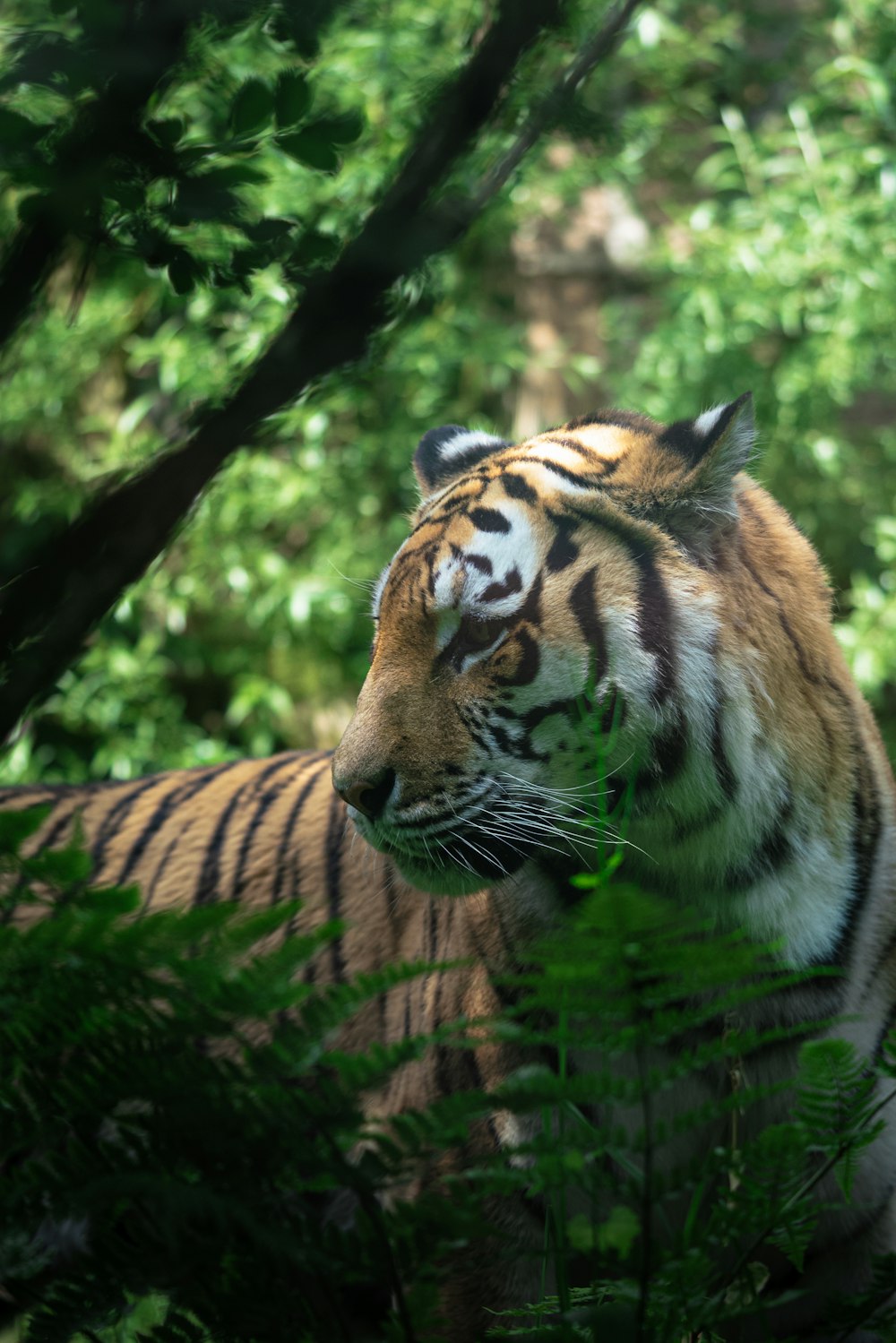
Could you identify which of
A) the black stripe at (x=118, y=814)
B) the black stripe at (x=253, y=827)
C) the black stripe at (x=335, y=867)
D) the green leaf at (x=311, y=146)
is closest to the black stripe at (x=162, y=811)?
the black stripe at (x=118, y=814)

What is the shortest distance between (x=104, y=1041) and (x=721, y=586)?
1.14m

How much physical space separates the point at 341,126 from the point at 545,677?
81 centimetres

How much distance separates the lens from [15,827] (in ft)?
2.65

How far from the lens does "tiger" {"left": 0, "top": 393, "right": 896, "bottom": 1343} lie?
1678 mm

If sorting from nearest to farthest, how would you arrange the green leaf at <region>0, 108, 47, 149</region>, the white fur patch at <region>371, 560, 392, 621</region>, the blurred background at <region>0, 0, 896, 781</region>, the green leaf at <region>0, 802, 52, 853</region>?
1. the green leaf at <region>0, 802, 52, 853</region>
2. the green leaf at <region>0, 108, 47, 149</region>
3. the white fur patch at <region>371, 560, 392, 621</region>
4. the blurred background at <region>0, 0, 896, 781</region>

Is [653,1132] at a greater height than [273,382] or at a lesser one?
lesser

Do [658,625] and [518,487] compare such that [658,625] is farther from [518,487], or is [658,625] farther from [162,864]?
[162,864]

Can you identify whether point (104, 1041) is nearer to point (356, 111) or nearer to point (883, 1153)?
point (356, 111)

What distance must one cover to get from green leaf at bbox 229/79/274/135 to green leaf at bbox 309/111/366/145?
2.0 inches

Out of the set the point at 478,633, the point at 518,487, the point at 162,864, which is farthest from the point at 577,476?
the point at 162,864

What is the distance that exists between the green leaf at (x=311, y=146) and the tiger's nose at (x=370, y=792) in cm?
80

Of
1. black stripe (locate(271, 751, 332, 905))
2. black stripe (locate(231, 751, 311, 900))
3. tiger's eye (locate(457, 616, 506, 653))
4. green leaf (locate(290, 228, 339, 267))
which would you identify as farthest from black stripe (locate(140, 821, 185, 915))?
green leaf (locate(290, 228, 339, 267))

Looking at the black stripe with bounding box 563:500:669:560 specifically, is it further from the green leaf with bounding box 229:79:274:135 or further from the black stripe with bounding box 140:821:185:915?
the black stripe with bounding box 140:821:185:915

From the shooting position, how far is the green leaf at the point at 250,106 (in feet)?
3.39
